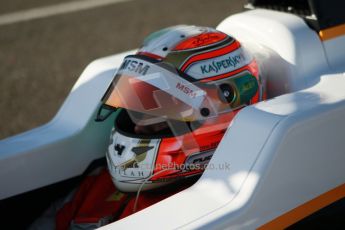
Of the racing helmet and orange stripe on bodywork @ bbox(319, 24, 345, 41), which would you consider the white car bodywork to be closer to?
orange stripe on bodywork @ bbox(319, 24, 345, 41)

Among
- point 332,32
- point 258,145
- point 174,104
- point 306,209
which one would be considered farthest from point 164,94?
point 332,32

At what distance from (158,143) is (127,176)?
0.54ft

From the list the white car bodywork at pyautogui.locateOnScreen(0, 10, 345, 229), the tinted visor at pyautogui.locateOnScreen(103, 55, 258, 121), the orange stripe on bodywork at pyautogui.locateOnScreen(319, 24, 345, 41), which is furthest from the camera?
the orange stripe on bodywork at pyautogui.locateOnScreen(319, 24, 345, 41)

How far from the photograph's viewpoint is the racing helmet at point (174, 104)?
1635 mm

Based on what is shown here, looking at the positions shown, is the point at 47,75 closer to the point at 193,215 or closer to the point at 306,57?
the point at 306,57

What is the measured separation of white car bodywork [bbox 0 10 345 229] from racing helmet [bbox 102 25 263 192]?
0.16 meters

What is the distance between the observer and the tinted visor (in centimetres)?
163

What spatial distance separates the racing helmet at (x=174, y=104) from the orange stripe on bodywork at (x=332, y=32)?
0.94ft

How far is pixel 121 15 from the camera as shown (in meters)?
5.56

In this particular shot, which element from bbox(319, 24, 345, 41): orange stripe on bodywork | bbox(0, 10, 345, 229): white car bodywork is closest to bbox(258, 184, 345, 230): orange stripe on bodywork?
bbox(0, 10, 345, 229): white car bodywork

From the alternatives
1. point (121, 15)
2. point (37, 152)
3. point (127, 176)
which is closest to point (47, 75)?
point (121, 15)

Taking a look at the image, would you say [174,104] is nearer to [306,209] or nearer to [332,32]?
[306,209]

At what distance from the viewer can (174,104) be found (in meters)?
1.64

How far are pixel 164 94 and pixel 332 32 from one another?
644 millimetres
